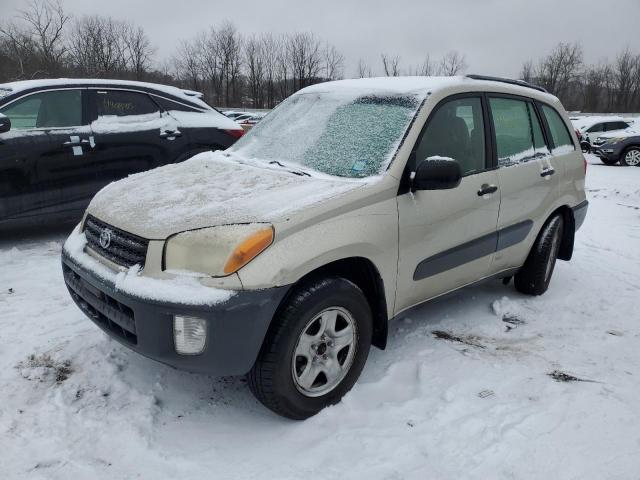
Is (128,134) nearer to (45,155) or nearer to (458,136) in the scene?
(45,155)

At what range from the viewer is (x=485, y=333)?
3740mm

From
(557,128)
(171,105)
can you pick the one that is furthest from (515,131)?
(171,105)

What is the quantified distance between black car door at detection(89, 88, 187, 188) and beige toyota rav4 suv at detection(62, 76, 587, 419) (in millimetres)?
2283

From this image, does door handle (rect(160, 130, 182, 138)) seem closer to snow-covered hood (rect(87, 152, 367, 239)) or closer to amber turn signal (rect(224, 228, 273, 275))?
snow-covered hood (rect(87, 152, 367, 239))

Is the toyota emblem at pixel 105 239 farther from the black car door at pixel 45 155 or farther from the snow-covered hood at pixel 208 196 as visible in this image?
the black car door at pixel 45 155

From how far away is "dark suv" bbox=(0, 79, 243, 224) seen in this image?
4.94 m

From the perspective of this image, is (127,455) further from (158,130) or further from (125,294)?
(158,130)

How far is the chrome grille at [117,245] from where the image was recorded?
2422mm

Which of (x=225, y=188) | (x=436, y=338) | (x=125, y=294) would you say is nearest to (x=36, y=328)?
(x=125, y=294)

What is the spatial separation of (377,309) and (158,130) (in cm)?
397

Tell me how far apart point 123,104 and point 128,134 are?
37cm

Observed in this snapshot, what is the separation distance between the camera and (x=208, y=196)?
2.70 metres

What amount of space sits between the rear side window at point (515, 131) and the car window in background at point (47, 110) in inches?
165

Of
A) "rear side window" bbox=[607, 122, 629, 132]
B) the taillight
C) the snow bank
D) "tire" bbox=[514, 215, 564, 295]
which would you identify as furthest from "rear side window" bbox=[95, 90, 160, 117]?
"rear side window" bbox=[607, 122, 629, 132]
